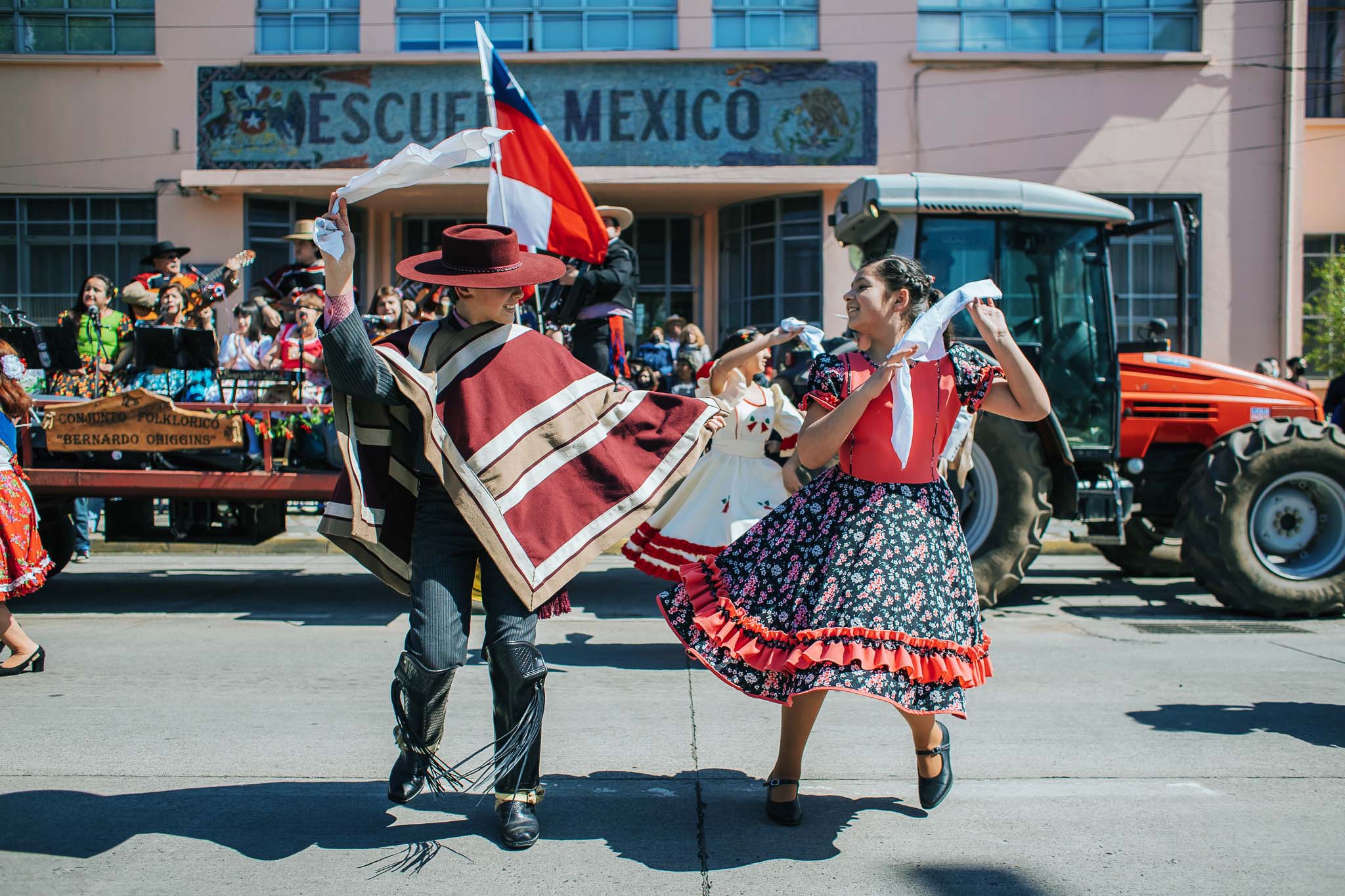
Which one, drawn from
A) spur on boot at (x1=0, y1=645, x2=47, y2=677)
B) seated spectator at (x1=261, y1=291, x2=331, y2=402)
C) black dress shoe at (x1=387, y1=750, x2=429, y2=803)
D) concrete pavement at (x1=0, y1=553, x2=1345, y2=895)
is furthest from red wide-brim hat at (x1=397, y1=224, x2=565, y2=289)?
seated spectator at (x1=261, y1=291, x2=331, y2=402)

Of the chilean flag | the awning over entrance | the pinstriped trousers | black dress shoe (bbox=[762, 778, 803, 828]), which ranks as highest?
the awning over entrance

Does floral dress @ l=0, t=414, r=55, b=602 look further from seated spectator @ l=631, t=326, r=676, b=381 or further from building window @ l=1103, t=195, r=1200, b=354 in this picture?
building window @ l=1103, t=195, r=1200, b=354

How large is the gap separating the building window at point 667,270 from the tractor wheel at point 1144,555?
906 cm

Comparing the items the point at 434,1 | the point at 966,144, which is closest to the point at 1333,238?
the point at 966,144

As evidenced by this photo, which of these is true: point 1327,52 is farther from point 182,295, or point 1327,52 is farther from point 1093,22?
point 182,295

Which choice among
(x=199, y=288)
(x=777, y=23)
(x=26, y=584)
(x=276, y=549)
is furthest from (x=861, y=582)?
(x=777, y=23)

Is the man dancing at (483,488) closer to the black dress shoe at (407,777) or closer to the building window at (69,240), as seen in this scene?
the black dress shoe at (407,777)

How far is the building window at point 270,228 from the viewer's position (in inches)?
648

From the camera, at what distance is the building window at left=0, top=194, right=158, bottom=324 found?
16.5 metres

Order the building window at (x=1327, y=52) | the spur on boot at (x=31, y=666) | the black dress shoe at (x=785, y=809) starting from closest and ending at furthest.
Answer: the black dress shoe at (x=785, y=809)
the spur on boot at (x=31, y=666)
the building window at (x=1327, y=52)

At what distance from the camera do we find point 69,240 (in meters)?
16.6

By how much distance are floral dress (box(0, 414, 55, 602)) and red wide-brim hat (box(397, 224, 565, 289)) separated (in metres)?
3.17

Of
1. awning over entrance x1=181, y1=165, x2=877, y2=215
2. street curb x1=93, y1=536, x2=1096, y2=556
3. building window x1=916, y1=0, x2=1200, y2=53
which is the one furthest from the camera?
building window x1=916, y1=0, x2=1200, y2=53

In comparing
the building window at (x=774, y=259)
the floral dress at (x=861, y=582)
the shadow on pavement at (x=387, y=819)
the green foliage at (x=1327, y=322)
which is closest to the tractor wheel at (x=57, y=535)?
the shadow on pavement at (x=387, y=819)
